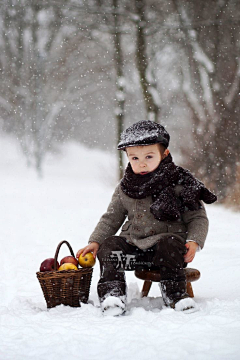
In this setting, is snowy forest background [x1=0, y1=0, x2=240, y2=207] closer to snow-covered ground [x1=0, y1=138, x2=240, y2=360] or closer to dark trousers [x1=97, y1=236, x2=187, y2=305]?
snow-covered ground [x1=0, y1=138, x2=240, y2=360]

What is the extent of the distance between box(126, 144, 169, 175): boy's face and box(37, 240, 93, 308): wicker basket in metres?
0.90

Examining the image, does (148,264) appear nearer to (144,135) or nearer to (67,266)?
(67,266)

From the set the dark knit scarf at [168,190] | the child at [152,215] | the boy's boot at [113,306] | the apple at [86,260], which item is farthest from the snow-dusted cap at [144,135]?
the boy's boot at [113,306]

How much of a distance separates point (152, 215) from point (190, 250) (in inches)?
16.4

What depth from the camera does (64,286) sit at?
9.72 feet

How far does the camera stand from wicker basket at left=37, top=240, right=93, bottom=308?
2.94m

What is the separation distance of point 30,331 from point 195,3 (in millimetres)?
9873

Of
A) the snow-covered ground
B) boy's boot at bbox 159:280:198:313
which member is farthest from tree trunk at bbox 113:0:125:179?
boy's boot at bbox 159:280:198:313

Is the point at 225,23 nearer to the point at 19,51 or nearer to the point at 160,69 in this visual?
the point at 160,69

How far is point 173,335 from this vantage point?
7.46 feet

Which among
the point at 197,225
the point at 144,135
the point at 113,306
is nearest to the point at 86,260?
the point at 113,306

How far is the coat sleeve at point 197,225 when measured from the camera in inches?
120

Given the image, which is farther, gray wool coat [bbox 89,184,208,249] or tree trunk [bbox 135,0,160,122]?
tree trunk [bbox 135,0,160,122]

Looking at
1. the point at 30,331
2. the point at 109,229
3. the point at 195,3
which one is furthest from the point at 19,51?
Result: the point at 30,331
